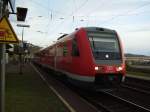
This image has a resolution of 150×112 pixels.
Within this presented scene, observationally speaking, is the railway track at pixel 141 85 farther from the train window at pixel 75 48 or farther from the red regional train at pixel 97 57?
the train window at pixel 75 48

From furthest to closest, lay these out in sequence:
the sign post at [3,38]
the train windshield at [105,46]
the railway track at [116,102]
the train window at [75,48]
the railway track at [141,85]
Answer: the railway track at [141,85] < the train window at [75,48] < the train windshield at [105,46] < the railway track at [116,102] < the sign post at [3,38]

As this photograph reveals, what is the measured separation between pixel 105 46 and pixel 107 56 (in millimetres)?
594

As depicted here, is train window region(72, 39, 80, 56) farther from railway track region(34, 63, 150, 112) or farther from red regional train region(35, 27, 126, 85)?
railway track region(34, 63, 150, 112)

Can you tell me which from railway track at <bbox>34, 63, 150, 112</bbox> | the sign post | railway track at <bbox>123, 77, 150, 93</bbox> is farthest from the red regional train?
the sign post

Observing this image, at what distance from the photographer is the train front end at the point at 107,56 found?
15.6 m

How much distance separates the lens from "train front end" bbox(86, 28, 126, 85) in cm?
1556

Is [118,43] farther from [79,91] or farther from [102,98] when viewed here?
[79,91]

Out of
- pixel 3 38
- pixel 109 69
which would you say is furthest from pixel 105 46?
pixel 3 38

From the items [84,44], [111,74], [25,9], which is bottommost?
[111,74]

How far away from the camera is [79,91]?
19.3m

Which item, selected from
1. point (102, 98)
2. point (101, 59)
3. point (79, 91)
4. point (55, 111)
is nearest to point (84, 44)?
point (101, 59)

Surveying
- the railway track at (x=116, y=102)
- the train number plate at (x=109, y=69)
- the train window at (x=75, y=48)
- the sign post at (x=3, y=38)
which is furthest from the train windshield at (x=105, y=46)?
the sign post at (x=3, y=38)

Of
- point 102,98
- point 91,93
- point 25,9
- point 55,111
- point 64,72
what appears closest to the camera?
point 55,111

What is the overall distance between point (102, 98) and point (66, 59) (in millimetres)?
3714
